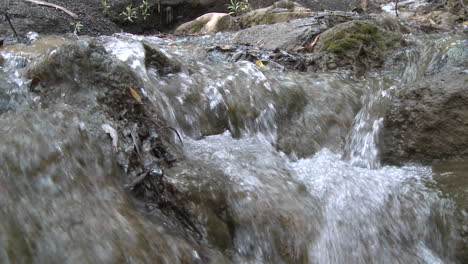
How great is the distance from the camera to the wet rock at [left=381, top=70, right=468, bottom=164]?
3029mm

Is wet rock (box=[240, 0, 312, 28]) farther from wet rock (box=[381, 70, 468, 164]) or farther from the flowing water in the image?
wet rock (box=[381, 70, 468, 164])

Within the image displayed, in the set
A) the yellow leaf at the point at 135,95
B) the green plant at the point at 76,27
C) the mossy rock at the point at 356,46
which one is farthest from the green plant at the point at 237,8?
the yellow leaf at the point at 135,95

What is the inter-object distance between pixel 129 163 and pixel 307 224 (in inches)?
45.9

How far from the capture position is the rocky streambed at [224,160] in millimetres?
1783

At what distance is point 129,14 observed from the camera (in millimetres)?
9875

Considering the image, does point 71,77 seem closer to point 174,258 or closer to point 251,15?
point 174,258

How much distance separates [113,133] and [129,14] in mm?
8397

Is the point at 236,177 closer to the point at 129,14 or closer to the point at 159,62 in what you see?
the point at 159,62

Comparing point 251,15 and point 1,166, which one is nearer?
point 1,166

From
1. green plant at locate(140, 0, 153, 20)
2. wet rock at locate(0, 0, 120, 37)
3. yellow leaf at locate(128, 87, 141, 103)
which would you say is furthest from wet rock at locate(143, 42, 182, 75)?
green plant at locate(140, 0, 153, 20)

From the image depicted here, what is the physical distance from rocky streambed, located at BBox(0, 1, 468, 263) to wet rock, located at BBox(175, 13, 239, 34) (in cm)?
479

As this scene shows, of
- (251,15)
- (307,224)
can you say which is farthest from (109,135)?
(251,15)

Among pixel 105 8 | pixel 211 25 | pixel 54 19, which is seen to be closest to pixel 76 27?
pixel 54 19

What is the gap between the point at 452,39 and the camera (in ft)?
14.7
